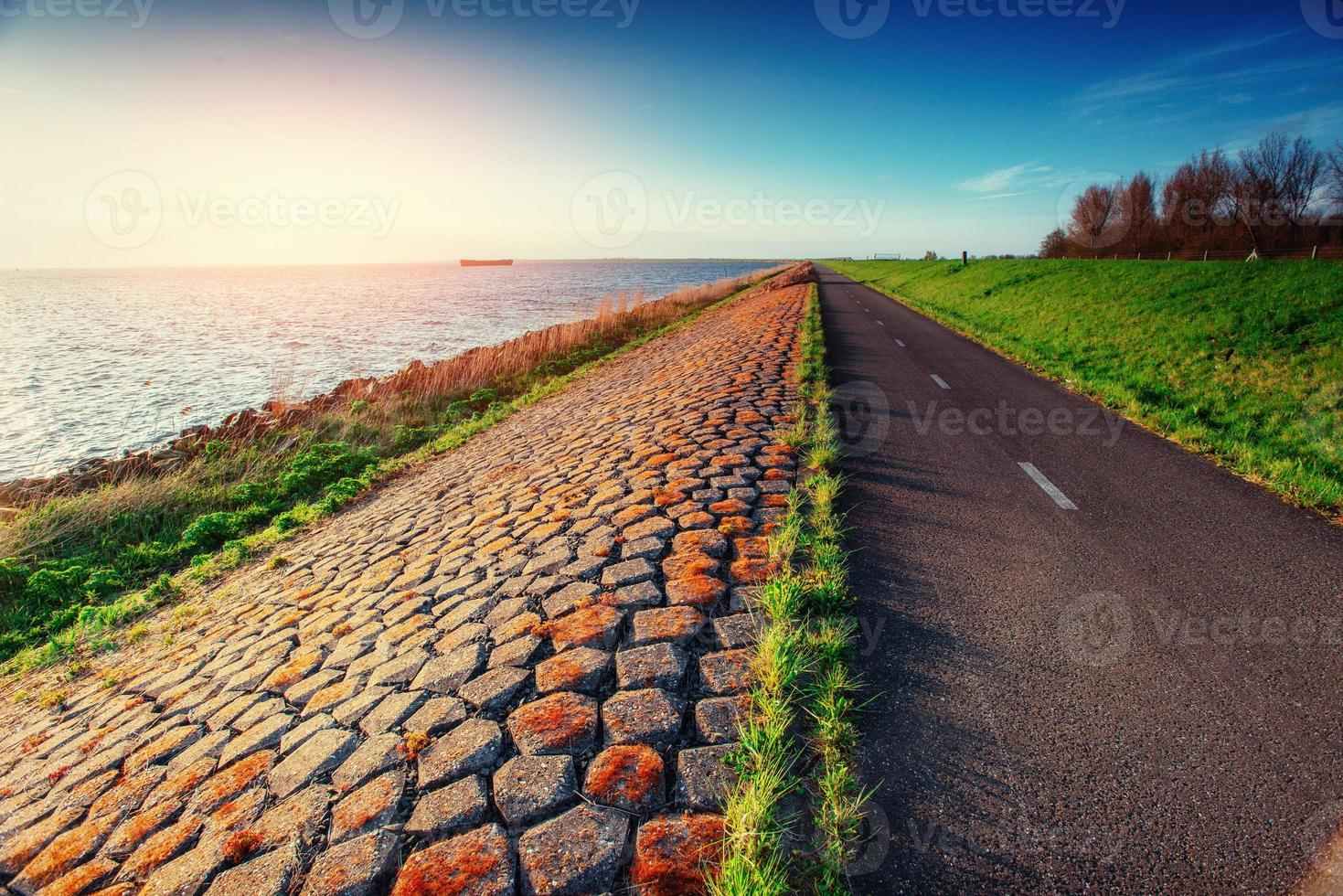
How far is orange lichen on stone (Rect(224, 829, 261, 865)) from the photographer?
94.4 inches

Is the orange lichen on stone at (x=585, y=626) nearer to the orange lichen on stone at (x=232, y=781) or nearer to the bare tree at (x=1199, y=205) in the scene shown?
the orange lichen on stone at (x=232, y=781)

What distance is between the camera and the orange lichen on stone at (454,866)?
2029mm

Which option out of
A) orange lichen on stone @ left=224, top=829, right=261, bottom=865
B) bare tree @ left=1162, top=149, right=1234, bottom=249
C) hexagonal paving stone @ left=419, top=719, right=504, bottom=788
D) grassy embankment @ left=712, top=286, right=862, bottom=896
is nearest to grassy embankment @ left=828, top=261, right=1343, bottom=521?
grassy embankment @ left=712, top=286, right=862, bottom=896

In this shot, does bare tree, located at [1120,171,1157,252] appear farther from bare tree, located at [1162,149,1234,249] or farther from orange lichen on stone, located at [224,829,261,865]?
orange lichen on stone, located at [224,829,261,865]

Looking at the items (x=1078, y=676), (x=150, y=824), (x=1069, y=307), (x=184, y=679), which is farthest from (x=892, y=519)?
(x=1069, y=307)

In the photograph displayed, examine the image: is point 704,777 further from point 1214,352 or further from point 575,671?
point 1214,352

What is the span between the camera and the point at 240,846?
8.02 feet

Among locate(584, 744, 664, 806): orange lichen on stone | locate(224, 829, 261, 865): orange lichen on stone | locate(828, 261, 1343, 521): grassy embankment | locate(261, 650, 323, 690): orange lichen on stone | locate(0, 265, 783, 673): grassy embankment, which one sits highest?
locate(828, 261, 1343, 521): grassy embankment

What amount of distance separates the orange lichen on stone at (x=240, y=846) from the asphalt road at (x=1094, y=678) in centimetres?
250

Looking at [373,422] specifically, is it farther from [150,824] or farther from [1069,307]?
[1069,307]

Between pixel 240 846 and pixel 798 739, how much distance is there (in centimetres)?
245

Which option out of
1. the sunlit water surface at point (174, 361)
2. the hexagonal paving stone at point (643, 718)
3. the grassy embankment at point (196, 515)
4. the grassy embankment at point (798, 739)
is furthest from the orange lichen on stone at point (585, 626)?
the sunlit water surface at point (174, 361)

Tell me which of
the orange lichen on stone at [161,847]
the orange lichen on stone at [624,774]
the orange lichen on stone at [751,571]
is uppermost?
the orange lichen on stone at [751,571]

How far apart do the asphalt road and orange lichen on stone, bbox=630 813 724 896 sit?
1.73ft
